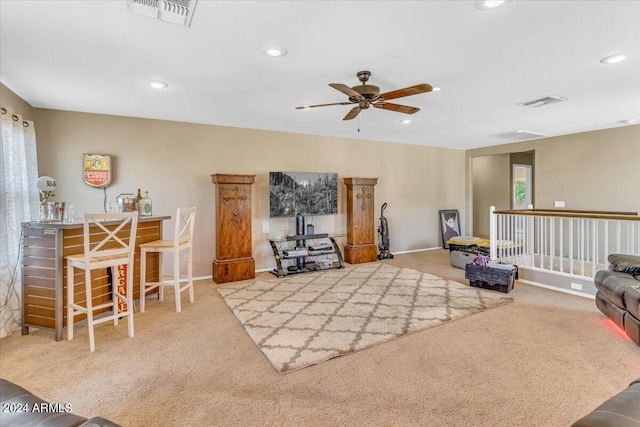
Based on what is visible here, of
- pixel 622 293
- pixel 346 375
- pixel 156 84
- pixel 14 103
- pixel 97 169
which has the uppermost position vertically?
pixel 156 84

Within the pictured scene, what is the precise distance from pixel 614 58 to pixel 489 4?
5.41ft

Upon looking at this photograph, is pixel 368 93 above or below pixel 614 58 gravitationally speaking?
below

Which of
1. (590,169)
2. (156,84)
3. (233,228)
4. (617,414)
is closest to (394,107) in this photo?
(156,84)

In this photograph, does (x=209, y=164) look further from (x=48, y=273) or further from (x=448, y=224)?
(x=448, y=224)

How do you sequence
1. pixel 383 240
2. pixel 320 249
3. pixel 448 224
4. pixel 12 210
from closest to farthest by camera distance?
pixel 12 210, pixel 320 249, pixel 383 240, pixel 448 224

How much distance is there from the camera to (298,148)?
5527mm

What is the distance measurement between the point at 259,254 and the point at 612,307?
445 cm

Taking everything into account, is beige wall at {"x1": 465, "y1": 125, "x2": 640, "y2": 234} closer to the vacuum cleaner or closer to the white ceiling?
the white ceiling

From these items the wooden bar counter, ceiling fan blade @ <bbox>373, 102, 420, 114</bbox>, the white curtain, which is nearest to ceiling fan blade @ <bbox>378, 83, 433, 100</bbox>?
ceiling fan blade @ <bbox>373, 102, 420, 114</bbox>

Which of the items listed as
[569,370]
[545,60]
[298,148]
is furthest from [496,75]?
[298,148]

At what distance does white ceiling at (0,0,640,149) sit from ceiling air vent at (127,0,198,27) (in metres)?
0.05

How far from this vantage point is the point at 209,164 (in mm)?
4824

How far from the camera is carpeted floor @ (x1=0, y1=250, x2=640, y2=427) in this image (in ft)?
5.78

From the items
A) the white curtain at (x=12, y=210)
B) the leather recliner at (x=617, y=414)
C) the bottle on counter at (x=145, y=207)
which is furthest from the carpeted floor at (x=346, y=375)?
the bottle on counter at (x=145, y=207)
